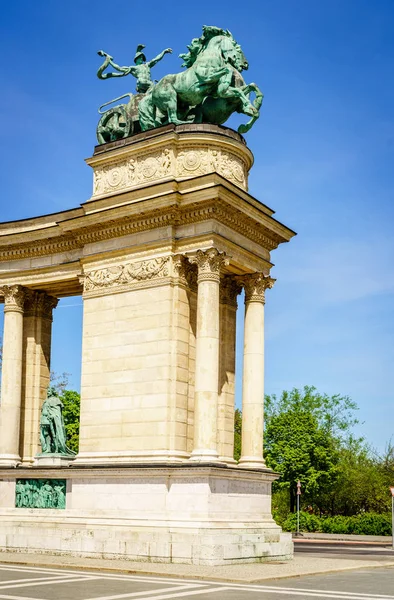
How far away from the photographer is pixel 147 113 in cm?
3200

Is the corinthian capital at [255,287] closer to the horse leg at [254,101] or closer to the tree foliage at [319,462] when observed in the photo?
the horse leg at [254,101]

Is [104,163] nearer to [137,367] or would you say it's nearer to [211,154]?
[211,154]

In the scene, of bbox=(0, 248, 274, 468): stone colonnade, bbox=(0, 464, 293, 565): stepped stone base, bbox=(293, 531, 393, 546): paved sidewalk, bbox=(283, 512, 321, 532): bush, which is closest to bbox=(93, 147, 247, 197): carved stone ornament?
bbox=(0, 248, 274, 468): stone colonnade

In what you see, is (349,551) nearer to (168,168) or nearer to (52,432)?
(52,432)

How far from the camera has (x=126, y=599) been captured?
1786 cm

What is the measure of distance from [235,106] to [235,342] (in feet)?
29.4

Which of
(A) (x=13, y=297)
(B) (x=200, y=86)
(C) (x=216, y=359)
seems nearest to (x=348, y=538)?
(A) (x=13, y=297)

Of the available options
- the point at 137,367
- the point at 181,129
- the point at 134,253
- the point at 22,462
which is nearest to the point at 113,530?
the point at 137,367

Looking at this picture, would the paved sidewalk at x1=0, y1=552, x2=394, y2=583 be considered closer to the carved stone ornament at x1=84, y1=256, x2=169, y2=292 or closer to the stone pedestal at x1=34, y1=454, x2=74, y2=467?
the stone pedestal at x1=34, y1=454, x2=74, y2=467

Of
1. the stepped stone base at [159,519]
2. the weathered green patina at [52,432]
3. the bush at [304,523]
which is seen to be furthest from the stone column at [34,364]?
the bush at [304,523]

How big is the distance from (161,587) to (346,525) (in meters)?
44.5

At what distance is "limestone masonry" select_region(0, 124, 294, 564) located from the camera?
27328mm

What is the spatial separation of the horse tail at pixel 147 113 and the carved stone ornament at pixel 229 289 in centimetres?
639

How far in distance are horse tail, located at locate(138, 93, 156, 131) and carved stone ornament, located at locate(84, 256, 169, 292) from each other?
17.7 feet
